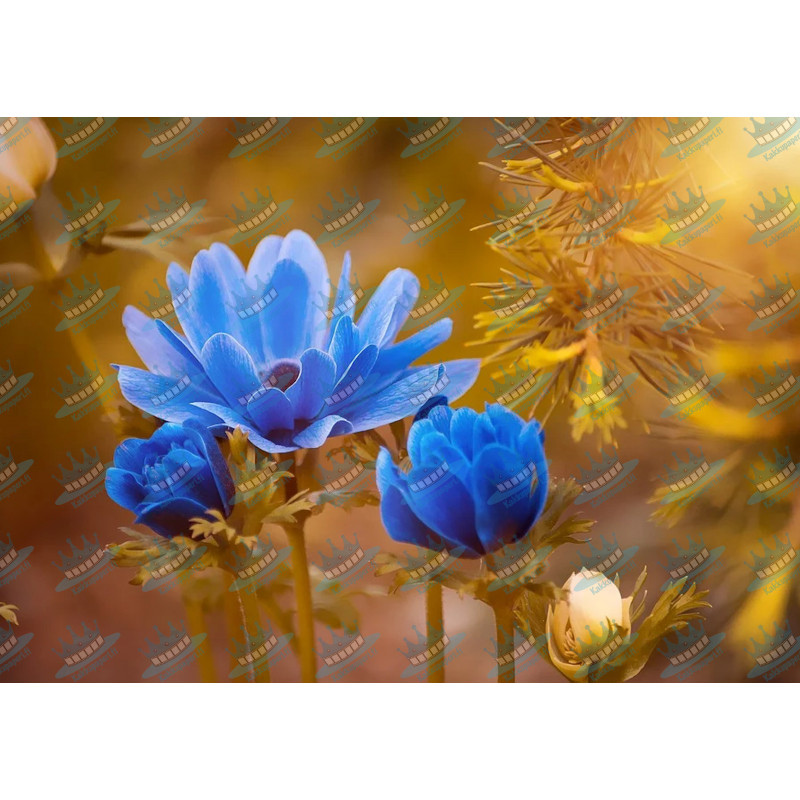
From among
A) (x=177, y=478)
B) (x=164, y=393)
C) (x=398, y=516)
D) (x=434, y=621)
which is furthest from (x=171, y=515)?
(x=434, y=621)

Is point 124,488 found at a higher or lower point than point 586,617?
higher

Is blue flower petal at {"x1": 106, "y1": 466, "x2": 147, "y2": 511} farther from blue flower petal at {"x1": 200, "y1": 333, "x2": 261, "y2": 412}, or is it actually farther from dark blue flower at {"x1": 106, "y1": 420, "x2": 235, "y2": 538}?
blue flower petal at {"x1": 200, "y1": 333, "x2": 261, "y2": 412}

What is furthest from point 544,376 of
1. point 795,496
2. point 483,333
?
point 795,496

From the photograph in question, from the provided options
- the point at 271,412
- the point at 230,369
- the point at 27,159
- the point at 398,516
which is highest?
the point at 27,159

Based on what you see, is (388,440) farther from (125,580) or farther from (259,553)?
(125,580)

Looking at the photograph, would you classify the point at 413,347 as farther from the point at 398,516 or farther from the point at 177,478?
the point at 177,478

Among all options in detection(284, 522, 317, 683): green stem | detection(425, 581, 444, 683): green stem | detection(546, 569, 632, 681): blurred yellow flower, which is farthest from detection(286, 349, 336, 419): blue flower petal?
detection(546, 569, 632, 681): blurred yellow flower
